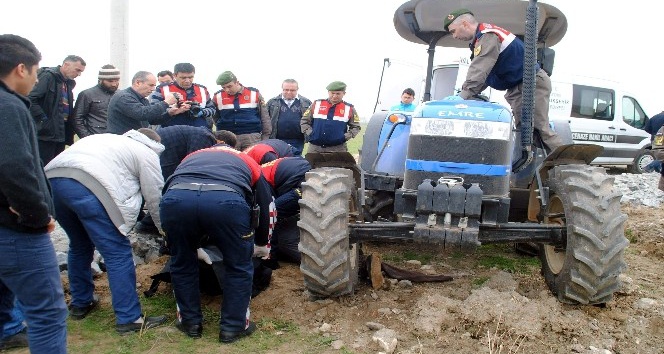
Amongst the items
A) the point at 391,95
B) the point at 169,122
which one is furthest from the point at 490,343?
the point at 391,95

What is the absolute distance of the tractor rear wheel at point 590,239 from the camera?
13.3 feet

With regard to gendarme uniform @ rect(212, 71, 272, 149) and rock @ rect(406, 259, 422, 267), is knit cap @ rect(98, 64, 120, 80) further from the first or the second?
rock @ rect(406, 259, 422, 267)

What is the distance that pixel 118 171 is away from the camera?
165 inches

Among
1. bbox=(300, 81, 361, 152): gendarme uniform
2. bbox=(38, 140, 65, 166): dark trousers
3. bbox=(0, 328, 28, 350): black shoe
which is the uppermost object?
bbox=(300, 81, 361, 152): gendarme uniform

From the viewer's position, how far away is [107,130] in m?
6.79

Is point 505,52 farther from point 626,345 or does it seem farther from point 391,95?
point 391,95

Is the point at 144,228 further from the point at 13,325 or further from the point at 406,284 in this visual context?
the point at 406,284

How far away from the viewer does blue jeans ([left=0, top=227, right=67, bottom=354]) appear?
9.75ft

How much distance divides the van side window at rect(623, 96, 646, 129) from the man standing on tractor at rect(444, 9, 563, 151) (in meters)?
11.0

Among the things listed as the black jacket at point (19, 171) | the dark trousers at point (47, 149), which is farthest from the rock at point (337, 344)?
the dark trousers at point (47, 149)

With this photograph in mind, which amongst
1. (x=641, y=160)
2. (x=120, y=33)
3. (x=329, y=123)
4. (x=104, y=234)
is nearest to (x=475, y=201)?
(x=104, y=234)

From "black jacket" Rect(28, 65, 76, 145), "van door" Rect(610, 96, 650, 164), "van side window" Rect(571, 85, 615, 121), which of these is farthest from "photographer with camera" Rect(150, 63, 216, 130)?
"van door" Rect(610, 96, 650, 164)

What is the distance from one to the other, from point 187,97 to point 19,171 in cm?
479

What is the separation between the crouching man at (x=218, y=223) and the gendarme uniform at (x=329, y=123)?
4129mm
